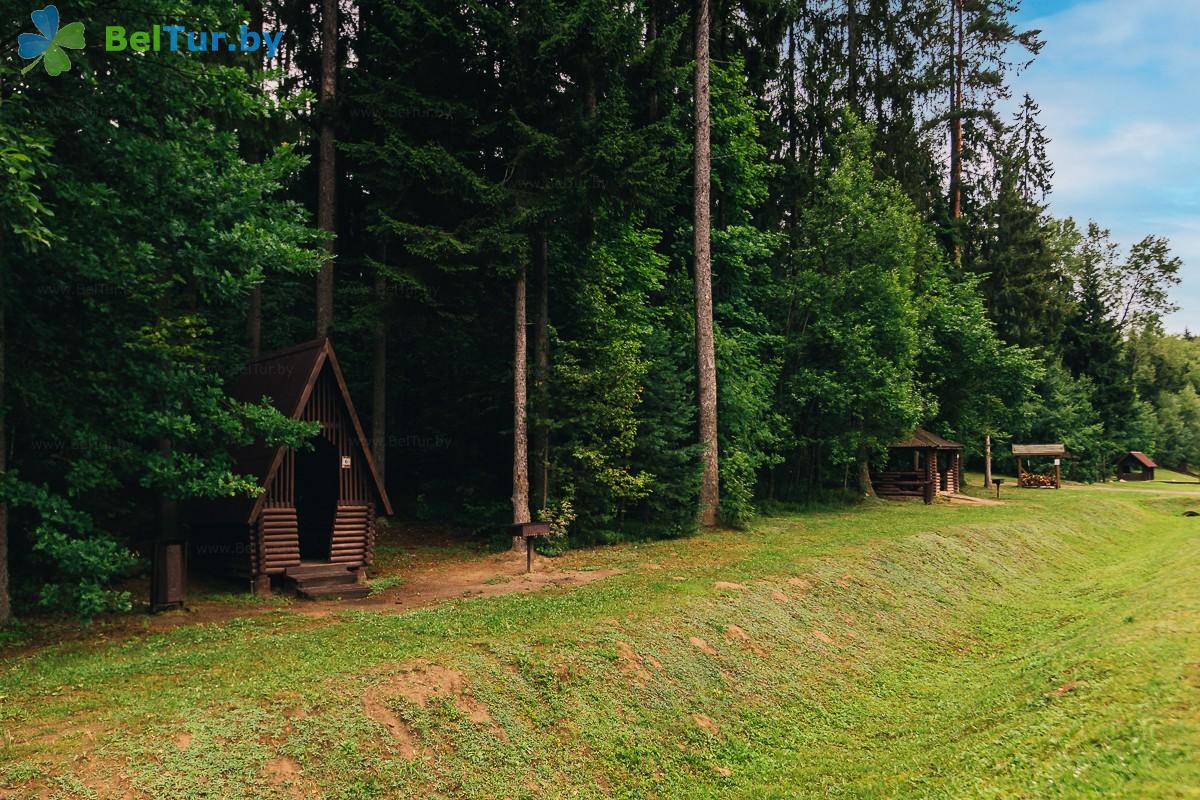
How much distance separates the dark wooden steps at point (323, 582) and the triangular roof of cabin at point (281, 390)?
4.96ft

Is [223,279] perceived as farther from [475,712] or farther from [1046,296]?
[1046,296]

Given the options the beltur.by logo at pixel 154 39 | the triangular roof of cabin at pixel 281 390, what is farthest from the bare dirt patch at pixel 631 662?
the beltur.by logo at pixel 154 39

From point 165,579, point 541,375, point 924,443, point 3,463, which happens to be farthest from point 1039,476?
point 3,463

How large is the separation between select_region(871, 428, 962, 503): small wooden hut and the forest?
2311mm

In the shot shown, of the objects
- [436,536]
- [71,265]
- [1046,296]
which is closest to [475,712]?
[71,265]

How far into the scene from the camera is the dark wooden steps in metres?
14.5

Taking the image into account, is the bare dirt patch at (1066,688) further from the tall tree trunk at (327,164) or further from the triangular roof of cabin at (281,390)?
the tall tree trunk at (327,164)

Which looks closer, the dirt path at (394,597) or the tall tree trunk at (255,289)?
the dirt path at (394,597)

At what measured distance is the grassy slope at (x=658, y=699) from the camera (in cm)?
741

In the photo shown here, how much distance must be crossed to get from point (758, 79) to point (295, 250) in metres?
25.4

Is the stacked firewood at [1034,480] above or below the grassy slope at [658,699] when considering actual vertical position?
below

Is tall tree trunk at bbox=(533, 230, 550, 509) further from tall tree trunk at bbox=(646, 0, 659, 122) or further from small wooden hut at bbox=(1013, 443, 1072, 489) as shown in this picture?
small wooden hut at bbox=(1013, 443, 1072, 489)

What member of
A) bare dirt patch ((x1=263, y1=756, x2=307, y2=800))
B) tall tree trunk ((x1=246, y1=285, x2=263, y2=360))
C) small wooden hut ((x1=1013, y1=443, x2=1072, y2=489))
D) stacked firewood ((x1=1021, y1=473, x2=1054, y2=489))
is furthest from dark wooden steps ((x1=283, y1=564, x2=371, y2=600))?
stacked firewood ((x1=1021, y1=473, x2=1054, y2=489))

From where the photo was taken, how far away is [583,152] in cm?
1953
